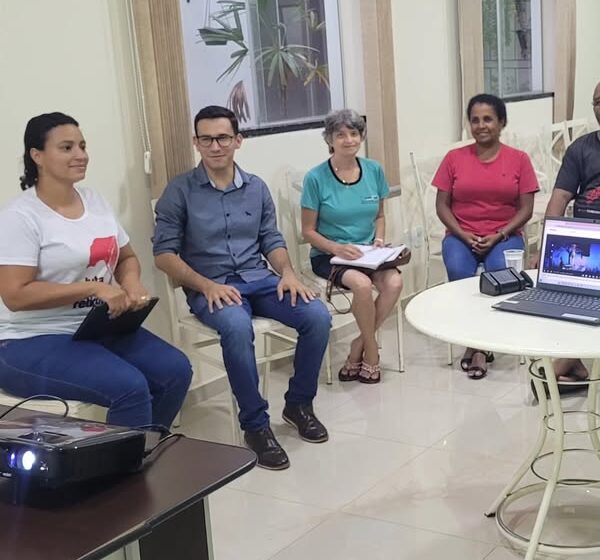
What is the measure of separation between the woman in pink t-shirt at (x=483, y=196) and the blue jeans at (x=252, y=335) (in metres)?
0.94

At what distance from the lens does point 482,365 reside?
3783mm

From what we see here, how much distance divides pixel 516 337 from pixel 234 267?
56.6 inches

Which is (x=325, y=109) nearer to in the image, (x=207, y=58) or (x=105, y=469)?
(x=207, y=58)

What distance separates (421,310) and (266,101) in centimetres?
200

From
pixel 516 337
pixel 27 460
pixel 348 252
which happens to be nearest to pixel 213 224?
pixel 348 252

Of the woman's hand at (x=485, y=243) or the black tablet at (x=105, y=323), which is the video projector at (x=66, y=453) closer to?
the black tablet at (x=105, y=323)

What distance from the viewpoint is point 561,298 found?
89.8 inches

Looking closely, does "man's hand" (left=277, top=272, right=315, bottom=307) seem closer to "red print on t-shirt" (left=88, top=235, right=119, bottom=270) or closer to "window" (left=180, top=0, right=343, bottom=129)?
"red print on t-shirt" (left=88, top=235, right=119, bottom=270)

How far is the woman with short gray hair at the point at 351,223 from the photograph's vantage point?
12.0ft

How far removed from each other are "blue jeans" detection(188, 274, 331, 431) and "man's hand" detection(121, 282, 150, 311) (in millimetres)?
375

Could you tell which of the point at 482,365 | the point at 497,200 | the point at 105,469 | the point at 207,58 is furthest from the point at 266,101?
the point at 105,469

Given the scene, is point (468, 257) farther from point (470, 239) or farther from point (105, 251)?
point (105, 251)

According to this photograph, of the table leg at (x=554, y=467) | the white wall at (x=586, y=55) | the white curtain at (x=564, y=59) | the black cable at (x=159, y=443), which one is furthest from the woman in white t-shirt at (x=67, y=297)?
the white wall at (x=586, y=55)

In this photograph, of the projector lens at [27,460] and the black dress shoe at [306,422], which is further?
the black dress shoe at [306,422]
